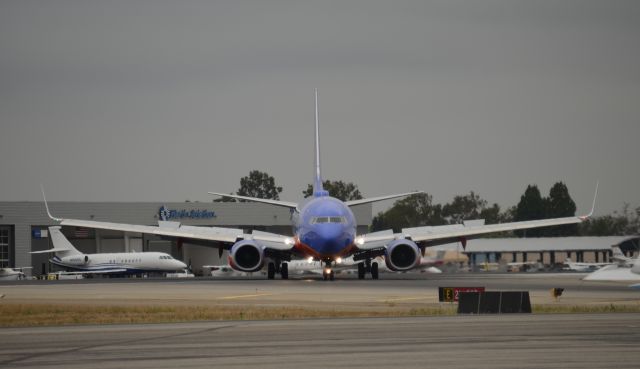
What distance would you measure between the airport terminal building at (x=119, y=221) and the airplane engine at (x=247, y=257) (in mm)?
46138

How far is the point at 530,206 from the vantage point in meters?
170

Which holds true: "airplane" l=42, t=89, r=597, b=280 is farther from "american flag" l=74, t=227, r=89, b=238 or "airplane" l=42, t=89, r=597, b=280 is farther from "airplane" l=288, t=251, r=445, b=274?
"american flag" l=74, t=227, r=89, b=238

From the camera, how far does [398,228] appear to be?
163m

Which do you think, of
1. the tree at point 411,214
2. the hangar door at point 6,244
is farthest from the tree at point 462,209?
the hangar door at point 6,244

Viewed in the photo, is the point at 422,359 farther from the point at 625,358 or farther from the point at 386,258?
the point at 386,258

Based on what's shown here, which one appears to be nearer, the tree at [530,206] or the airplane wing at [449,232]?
the airplane wing at [449,232]

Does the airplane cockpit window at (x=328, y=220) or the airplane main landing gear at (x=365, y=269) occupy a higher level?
the airplane cockpit window at (x=328, y=220)

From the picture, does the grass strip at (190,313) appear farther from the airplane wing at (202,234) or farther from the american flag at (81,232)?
the american flag at (81,232)

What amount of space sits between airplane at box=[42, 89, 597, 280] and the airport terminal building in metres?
42.1

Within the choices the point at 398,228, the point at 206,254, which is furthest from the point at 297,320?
the point at 398,228

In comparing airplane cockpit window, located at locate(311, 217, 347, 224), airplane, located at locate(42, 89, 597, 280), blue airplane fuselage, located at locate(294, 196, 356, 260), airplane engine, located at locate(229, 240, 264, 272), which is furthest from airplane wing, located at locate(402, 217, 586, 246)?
airplane engine, located at locate(229, 240, 264, 272)

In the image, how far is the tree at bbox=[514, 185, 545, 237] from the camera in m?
169

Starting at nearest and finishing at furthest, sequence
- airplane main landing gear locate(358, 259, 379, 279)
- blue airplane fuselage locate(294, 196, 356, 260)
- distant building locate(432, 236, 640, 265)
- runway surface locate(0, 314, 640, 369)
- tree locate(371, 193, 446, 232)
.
Answer: 1. runway surface locate(0, 314, 640, 369)
2. blue airplane fuselage locate(294, 196, 356, 260)
3. airplane main landing gear locate(358, 259, 379, 279)
4. distant building locate(432, 236, 640, 265)
5. tree locate(371, 193, 446, 232)

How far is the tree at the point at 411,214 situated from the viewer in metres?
166
